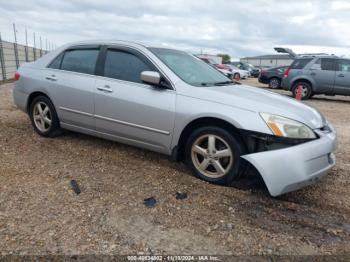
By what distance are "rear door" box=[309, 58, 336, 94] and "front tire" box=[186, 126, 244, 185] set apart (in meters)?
10.0

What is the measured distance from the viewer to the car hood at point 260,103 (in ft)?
11.2

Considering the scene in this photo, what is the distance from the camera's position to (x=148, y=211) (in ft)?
10.1

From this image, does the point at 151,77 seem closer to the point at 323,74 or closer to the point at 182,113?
the point at 182,113

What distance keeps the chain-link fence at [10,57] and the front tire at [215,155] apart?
13.3 m

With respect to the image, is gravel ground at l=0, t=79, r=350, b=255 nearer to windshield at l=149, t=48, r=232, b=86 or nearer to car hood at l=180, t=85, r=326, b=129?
car hood at l=180, t=85, r=326, b=129

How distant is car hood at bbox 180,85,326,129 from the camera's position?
3400 mm

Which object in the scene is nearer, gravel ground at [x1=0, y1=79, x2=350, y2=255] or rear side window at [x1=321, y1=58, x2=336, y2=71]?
gravel ground at [x1=0, y1=79, x2=350, y2=255]

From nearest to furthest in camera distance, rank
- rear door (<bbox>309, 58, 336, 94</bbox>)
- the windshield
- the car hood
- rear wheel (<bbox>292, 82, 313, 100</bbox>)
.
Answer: the car hood, the windshield, rear door (<bbox>309, 58, 336, 94</bbox>), rear wheel (<bbox>292, 82, 313, 100</bbox>)

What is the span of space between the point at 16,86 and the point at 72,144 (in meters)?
1.50

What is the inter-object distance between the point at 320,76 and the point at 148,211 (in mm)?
11066

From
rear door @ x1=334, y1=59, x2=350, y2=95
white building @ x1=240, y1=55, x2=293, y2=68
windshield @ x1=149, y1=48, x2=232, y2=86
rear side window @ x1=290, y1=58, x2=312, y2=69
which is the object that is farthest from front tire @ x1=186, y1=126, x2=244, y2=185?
white building @ x1=240, y1=55, x2=293, y2=68

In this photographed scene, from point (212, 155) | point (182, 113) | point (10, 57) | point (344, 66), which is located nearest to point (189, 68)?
point (182, 113)

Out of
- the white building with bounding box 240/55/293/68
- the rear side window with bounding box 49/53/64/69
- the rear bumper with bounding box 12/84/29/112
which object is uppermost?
the white building with bounding box 240/55/293/68

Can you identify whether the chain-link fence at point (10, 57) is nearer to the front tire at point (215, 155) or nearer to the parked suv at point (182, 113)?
the parked suv at point (182, 113)
